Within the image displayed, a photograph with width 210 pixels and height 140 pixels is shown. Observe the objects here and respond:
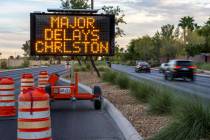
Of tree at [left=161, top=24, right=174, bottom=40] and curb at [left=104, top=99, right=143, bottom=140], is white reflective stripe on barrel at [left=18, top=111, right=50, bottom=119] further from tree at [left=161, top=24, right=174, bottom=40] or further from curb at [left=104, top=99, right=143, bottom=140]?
tree at [left=161, top=24, right=174, bottom=40]

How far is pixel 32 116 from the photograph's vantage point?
857cm

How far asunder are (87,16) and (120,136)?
23.5 ft

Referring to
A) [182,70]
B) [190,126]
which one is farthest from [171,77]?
[190,126]

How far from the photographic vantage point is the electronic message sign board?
57.2 ft

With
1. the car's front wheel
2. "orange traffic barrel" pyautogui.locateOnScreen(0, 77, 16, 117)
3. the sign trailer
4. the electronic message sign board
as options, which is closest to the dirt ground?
the sign trailer

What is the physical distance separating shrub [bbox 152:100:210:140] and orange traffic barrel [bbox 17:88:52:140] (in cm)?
208

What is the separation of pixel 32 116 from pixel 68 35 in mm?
9160

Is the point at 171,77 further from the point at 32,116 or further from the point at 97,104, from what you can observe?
the point at 32,116

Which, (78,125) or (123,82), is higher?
(123,82)

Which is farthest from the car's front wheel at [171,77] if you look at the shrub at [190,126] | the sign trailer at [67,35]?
the shrub at [190,126]

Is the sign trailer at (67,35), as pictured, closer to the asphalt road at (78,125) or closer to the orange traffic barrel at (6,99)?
the asphalt road at (78,125)

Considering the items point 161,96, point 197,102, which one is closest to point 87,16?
point 161,96

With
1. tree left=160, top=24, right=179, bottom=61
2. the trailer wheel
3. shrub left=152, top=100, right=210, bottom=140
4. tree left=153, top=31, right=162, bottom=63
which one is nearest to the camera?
shrub left=152, top=100, right=210, bottom=140

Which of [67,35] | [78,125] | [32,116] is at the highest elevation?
[67,35]
